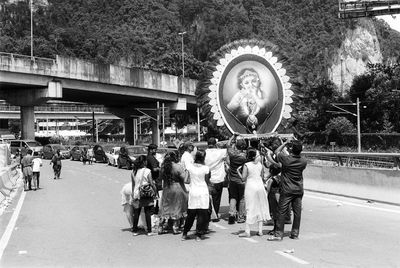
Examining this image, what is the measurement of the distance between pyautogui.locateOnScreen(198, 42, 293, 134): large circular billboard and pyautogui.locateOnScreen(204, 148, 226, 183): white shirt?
507 centimetres

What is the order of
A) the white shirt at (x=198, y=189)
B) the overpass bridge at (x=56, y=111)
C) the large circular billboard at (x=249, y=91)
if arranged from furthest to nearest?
the overpass bridge at (x=56, y=111), the large circular billboard at (x=249, y=91), the white shirt at (x=198, y=189)

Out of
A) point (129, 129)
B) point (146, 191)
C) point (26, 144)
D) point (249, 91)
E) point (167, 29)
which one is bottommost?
point (146, 191)

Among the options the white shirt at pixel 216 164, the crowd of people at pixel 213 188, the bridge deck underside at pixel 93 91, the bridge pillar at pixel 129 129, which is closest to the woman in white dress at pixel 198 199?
the crowd of people at pixel 213 188

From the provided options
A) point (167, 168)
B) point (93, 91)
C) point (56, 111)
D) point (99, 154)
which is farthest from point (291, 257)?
point (56, 111)

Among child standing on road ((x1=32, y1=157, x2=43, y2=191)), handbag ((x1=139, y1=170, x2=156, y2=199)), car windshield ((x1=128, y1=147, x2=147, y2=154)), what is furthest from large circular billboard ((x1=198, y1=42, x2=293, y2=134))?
car windshield ((x1=128, y1=147, x2=147, y2=154))

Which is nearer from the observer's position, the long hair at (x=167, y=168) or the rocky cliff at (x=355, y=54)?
the long hair at (x=167, y=168)

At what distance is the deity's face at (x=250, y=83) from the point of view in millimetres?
17125

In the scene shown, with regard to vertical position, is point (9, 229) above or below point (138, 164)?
below

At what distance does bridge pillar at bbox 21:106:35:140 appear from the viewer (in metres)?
47.9

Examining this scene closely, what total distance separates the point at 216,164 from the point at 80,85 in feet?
124

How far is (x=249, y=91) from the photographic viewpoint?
17.0m

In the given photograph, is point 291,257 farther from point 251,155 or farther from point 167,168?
point 167,168

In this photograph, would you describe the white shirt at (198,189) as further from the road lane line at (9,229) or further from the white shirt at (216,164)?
the road lane line at (9,229)

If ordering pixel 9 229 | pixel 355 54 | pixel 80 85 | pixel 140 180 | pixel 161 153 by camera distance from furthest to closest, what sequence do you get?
pixel 355 54 < pixel 80 85 < pixel 161 153 < pixel 9 229 < pixel 140 180
